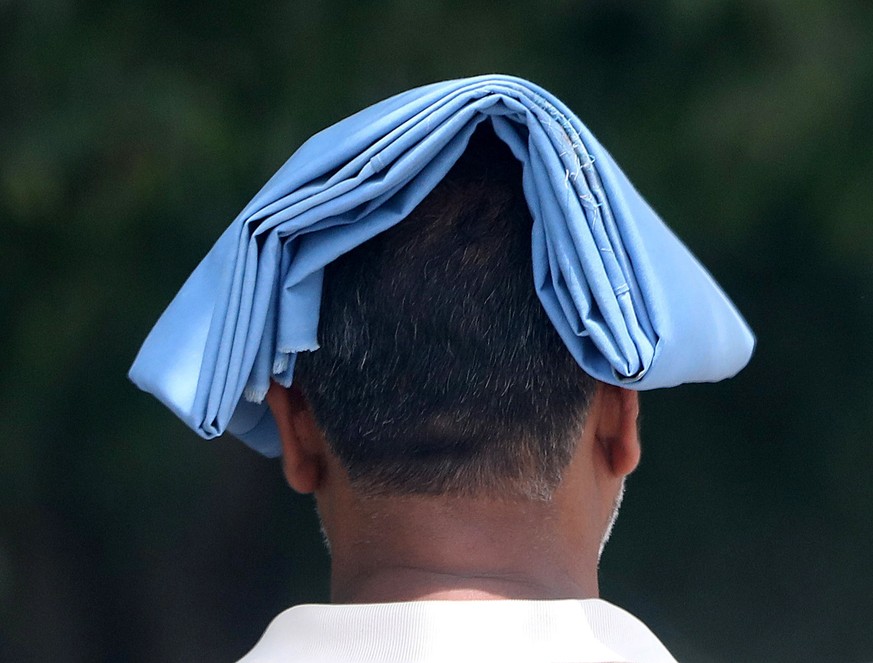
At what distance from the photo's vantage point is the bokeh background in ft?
6.94

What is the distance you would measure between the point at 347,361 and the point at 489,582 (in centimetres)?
23

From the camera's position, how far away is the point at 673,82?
2.13m

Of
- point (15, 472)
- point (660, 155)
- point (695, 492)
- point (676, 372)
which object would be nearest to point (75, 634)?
point (15, 472)

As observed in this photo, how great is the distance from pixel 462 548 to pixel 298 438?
21 cm

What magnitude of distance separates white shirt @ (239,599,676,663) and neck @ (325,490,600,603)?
0.03 m

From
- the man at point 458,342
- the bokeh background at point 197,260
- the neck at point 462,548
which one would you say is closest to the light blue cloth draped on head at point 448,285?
the man at point 458,342

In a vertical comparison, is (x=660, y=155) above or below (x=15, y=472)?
above

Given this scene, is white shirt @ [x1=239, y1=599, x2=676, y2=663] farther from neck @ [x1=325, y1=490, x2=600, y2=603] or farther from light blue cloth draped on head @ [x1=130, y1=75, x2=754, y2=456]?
light blue cloth draped on head @ [x1=130, y1=75, x2=754, y2=456]

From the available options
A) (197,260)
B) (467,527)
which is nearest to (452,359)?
(467,527)

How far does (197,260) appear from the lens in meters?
2.29

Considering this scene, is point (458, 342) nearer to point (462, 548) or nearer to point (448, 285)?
point (448, 285)

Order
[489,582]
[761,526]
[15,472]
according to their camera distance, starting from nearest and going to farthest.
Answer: [489,582] → [15,472] → [761,526]

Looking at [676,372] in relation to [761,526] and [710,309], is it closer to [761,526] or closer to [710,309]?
[710,309]

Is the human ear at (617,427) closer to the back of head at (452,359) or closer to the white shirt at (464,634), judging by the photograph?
the back of head at (452,359)
